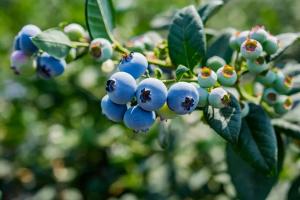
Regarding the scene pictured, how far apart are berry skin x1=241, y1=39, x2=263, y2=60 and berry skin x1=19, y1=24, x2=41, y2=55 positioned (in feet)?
2.14

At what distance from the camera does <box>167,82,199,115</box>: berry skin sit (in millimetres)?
1341

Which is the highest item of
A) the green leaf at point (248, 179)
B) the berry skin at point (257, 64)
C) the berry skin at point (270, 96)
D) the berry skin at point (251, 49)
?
the berry skin at point (251, 49)

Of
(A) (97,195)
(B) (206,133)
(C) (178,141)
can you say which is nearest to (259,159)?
(C) (178,141)

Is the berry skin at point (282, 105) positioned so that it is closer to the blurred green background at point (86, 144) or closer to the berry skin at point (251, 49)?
the berry skin at point (251, 49)

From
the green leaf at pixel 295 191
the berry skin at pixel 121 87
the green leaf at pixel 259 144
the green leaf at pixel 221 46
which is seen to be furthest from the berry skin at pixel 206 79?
the green leaf at pixel 295 191

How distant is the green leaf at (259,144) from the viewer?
5.56ft

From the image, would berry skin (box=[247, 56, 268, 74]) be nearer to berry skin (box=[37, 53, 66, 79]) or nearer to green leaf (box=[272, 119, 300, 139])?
green leaf (box=[272, 119, 300, 139])

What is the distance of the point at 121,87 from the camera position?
52.4 inches

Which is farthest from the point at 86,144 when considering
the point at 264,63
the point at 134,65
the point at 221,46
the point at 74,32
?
the point at 134,65

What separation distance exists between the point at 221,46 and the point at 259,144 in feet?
1.66

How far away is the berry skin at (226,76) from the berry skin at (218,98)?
0.27 ft

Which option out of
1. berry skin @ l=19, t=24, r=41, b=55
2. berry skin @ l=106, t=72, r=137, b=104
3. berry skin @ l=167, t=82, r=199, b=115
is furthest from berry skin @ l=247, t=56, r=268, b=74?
berry skin @ l=19, t=24, r=41, b=55

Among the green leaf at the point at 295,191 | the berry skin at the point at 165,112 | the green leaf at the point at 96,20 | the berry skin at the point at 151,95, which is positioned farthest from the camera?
the green leaf at the point at 295,191

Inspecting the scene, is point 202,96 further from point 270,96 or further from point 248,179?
point 248,179
